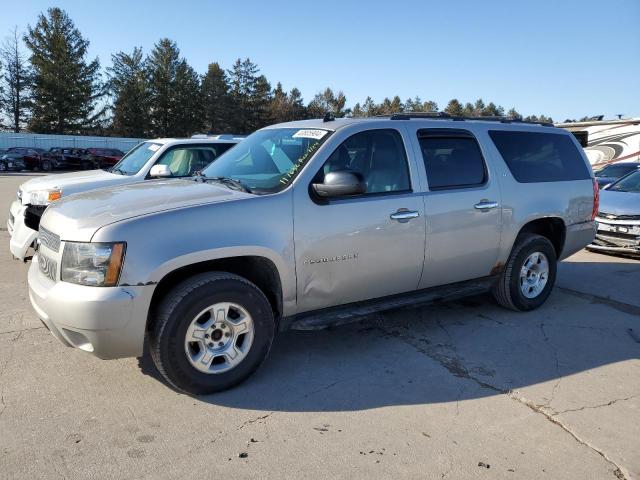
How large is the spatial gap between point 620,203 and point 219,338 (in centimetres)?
760

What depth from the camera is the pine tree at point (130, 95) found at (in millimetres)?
62531

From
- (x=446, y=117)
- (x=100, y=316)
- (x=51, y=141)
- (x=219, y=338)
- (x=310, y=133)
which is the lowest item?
(x=219, y=338)

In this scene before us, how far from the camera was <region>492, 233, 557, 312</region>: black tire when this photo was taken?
5332 millimetres

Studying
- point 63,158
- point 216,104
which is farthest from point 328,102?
point 63,158

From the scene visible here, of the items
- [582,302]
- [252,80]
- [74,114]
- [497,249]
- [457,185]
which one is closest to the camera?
[457,185]

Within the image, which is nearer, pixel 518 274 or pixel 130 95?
pixel 518 274

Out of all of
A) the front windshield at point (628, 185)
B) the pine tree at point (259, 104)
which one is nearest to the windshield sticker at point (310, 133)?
the front windshield at point (628, 185)

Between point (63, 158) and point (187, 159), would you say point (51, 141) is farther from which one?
point (187, 159)

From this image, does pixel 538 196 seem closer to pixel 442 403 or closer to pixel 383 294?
pixel 383 294

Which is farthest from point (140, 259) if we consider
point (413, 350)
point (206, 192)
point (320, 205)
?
point (413, 350)

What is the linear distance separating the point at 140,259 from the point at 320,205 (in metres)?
1.35

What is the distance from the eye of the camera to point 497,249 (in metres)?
5.13

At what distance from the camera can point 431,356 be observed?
4.37m

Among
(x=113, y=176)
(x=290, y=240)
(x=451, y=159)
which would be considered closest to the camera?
(x=290, y=240)
